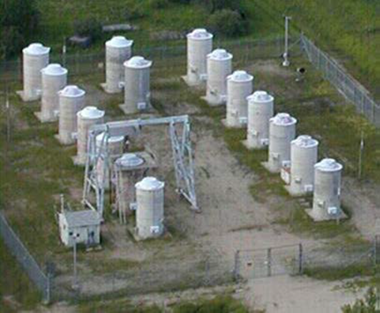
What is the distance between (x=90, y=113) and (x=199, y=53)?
364 inches

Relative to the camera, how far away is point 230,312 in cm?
4409

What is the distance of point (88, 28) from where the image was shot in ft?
227

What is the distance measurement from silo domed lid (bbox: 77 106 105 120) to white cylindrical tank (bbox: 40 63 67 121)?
3856mm

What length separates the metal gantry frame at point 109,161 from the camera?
A: 52.3 metres

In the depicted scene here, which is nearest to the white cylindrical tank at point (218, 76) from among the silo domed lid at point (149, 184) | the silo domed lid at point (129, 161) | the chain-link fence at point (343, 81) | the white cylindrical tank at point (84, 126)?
the chain-link fence at point (343, 81)

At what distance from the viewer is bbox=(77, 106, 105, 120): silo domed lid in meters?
56.1

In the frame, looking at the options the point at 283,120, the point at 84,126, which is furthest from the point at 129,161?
the point at 283,120

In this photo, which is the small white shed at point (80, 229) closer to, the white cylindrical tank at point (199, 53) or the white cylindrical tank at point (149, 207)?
the white cylindrical tank at point (149, 207)

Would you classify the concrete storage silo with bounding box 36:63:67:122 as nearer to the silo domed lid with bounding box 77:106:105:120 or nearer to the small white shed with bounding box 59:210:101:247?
the silo domed lid with bounding box 77:106:105:120

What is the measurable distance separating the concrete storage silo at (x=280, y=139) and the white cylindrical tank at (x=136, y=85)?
6.95m

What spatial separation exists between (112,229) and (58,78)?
1084 cm

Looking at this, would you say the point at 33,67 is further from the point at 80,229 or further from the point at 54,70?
the point at 80,229

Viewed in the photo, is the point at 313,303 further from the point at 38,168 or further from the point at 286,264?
the point at 38,168

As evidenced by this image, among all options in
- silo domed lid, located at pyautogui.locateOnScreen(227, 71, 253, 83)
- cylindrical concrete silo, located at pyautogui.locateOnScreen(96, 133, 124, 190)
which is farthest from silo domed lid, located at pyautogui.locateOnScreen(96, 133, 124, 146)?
silo domed lid, located at pyautogui.locateOnScreen(227, 71, 253, 83)
